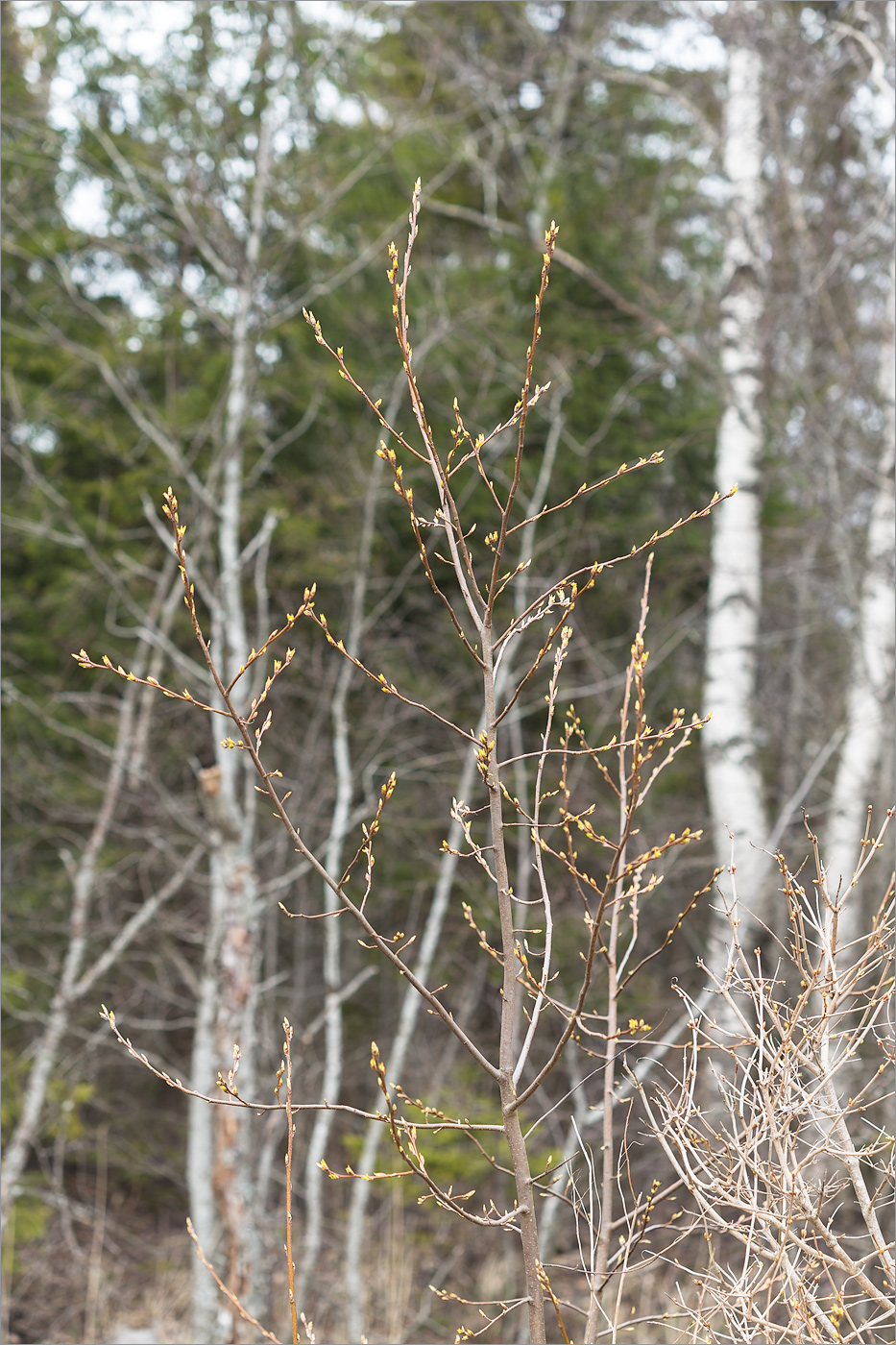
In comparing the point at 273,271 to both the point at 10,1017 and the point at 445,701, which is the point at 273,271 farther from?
the point at 10,1017

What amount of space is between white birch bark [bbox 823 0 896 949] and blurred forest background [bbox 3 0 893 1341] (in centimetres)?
2

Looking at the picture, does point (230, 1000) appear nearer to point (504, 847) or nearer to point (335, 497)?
point (504, 847)

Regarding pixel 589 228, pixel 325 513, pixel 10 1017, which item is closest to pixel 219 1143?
pixel 10 1017

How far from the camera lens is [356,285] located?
6344 mm

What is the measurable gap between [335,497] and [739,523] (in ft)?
7.39

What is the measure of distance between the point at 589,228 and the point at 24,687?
15.2 ft

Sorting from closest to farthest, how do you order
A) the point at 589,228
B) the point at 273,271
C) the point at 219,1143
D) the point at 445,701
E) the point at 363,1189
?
the point at 219,1143 < the point at 363,1189 < the point at 273,271 < the point at 445,701 < the point at 589,228

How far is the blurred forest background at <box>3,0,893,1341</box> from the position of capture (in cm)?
481

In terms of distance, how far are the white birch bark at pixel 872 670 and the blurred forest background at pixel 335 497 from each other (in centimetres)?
2

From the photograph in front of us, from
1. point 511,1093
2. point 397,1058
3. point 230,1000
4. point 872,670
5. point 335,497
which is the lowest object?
point 511,1093

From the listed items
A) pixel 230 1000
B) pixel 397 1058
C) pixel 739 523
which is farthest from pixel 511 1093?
pixel 739 523

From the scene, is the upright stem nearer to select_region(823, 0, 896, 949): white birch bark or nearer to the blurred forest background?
the blurred forest background

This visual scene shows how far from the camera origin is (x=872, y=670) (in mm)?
4684

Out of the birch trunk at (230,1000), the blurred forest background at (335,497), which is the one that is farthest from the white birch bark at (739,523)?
the birch trunk at (230,1000)
